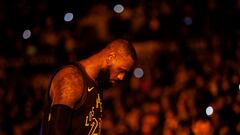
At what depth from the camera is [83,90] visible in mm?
2631

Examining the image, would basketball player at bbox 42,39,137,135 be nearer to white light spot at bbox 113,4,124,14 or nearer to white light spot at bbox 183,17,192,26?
white light spot at bbox 183,17,192,26

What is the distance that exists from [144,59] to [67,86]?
3.47 metres

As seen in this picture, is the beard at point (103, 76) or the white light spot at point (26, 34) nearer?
the beard at point (103, 76)

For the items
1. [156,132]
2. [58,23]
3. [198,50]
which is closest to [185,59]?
[198,50]

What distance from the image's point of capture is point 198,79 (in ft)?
17.6

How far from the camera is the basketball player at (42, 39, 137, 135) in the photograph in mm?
2529

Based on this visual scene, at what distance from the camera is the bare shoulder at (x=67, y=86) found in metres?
2.55

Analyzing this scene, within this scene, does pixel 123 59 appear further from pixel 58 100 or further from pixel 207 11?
pixel 207 11

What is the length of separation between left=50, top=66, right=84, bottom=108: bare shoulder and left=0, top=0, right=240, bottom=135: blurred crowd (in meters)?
2.35

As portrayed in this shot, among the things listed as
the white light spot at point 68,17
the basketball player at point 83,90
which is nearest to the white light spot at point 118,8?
the white light spot at point 68,17

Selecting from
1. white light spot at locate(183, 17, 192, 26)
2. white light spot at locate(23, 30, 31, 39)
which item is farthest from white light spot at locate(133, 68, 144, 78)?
white light spot at locate(23, 30, 31, 39)

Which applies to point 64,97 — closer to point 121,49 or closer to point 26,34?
point 121,49

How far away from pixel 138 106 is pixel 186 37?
1064 millimetres

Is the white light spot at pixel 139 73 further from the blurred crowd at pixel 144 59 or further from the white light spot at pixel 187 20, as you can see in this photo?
the white light spot at pixel 187 20
